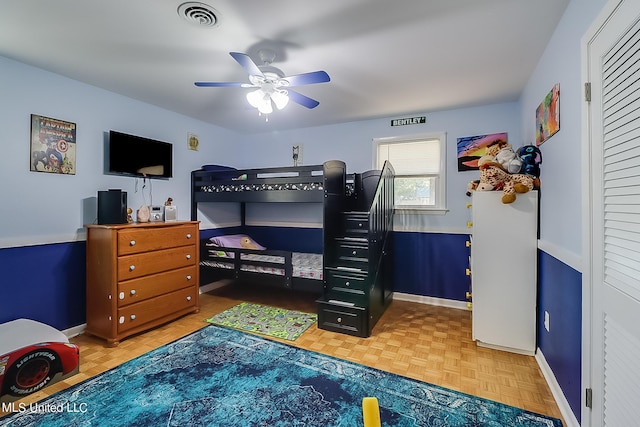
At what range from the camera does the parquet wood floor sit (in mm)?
1917

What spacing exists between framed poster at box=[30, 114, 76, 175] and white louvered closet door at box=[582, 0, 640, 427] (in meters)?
3.86

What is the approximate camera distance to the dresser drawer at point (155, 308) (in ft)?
8.49

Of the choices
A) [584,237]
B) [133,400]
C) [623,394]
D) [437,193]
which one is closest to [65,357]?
[133,400]

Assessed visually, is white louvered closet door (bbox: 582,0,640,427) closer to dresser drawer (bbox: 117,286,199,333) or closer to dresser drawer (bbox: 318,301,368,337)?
dresser drawer (bbox: 318,301,368,337)

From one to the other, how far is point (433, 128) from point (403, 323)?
2392 mm

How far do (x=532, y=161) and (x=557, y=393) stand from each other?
1.68m

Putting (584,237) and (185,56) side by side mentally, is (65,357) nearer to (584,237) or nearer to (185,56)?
(185,56)

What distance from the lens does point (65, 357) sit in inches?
81.4

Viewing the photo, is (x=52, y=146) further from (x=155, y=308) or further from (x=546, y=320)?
(x=546, y=320)

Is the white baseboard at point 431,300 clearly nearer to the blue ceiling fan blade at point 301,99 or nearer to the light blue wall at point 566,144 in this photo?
the light blue wall at point 566,144

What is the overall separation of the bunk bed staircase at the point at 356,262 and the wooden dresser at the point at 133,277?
62.4 inches

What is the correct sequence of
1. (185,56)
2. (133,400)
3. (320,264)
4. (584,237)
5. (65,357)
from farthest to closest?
(320,264) < (185,56) < (65,357) < (133,400) < (584,237)

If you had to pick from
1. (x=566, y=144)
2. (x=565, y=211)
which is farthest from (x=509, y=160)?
(x=565, y=211)

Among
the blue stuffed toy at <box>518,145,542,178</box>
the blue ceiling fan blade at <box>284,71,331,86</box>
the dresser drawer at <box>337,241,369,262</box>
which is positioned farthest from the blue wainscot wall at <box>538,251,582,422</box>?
the blue ceiling fan blade at <box>284,71,331,86</box>
